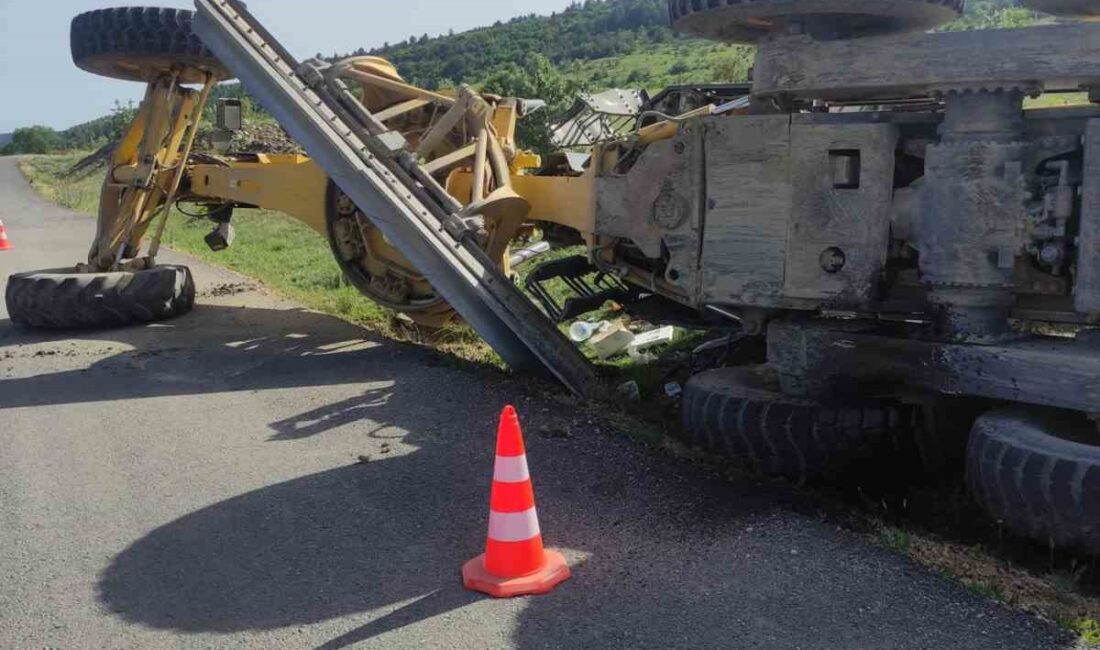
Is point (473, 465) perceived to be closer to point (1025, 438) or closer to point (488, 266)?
point (488, 266)

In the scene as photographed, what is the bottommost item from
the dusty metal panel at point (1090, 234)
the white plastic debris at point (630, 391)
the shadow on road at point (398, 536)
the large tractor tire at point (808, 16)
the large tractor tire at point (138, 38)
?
the shadow on road at point (398, 536)

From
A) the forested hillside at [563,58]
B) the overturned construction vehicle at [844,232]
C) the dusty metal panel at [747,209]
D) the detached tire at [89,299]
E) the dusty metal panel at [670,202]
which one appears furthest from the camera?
the forested hillside at [563,58]

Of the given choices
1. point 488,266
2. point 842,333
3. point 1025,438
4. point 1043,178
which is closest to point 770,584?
point 1025,438

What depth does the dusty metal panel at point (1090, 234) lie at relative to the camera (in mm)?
4691

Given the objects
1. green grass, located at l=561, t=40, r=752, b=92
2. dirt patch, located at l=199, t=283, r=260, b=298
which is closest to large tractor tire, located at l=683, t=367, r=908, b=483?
dirt patch, located at l=199, t=283, r=260, b=298

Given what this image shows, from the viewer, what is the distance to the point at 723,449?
5746 millimetres

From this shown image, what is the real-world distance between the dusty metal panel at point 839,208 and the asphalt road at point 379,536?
3.59 ft

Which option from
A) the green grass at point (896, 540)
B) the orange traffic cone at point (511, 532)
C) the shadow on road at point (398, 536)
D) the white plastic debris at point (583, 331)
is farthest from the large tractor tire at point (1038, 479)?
the white plastic debris at point (583, 331)

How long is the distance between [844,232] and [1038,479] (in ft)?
5.20

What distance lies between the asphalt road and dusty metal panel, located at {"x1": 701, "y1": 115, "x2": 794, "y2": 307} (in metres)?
1.02

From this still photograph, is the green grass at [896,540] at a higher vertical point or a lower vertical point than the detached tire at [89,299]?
lower

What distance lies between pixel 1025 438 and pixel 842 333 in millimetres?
1207

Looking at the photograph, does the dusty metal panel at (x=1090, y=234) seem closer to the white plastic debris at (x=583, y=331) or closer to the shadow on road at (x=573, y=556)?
the shadow on road at (x=573, y=556)

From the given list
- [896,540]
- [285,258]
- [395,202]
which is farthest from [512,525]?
[285,258]
